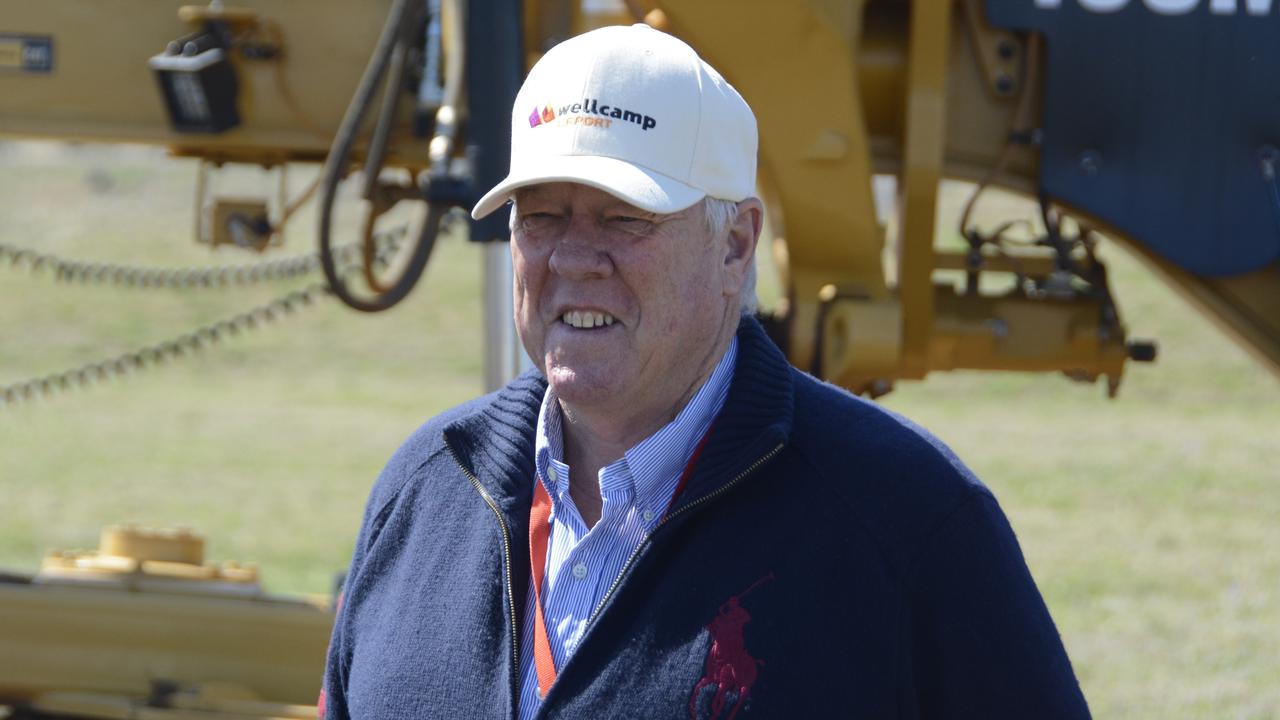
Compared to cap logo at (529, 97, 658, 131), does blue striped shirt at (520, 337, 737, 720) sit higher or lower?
lower

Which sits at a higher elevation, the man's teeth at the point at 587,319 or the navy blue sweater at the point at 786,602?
the man's teeth at the point at 587,319

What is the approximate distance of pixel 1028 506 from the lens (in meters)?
10.1

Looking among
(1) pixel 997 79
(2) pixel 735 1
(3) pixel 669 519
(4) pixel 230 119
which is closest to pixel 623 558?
(3) pixel 669 519

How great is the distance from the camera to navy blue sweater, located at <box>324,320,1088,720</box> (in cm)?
174

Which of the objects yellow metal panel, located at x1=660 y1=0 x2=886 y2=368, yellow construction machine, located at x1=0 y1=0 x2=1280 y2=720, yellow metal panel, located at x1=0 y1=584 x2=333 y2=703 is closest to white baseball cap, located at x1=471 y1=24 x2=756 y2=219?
yellow construction machine, located at x1=0 y1=0 x2=1280 y2=720

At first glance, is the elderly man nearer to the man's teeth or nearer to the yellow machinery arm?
the man's teeth

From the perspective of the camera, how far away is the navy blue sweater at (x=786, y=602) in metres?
1.74

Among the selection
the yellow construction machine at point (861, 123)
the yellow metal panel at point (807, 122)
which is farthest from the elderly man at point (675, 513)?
the yellow metal panel at point (807, 122)

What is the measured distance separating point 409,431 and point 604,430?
10784mm

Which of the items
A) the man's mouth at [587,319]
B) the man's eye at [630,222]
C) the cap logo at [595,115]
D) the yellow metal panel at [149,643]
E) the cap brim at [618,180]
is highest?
the cap logo at [595,115]

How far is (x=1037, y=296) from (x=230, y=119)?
6.69ft

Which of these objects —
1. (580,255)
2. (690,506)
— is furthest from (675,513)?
(580,255)

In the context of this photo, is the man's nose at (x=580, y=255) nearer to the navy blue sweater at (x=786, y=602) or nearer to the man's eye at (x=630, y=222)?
the man's eye at (x=630, y=222)

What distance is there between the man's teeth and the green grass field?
2.82 metres
